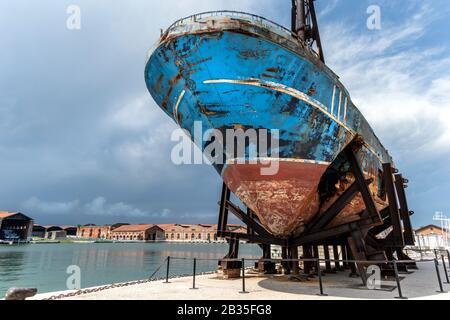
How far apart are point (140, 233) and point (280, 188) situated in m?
104

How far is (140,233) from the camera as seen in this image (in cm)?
10406

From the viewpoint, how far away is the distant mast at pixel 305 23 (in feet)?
47.5

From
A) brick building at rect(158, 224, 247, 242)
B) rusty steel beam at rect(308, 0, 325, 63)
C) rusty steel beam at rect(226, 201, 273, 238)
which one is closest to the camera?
rusty steel beam at rect(226, 201, 273, 238)

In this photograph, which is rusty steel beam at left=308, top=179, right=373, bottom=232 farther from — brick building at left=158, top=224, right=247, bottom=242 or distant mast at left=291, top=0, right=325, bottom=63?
brick building at left=158, top=224, right=247, bottom=242

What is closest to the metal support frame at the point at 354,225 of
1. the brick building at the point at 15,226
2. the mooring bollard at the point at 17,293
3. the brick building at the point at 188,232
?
the mooring bollard at the point at 17,293

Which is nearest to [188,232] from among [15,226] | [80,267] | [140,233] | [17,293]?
[140,233]

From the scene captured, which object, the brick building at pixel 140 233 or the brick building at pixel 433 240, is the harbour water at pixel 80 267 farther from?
the brick building at pixel 140 233

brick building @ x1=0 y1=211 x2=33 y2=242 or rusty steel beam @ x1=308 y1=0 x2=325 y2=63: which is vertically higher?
rusty steel beam @ x1=308 y1=0 x2=325 y2=63

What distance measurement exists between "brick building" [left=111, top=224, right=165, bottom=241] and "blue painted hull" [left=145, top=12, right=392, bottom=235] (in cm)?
10293

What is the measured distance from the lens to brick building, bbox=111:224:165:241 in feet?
342

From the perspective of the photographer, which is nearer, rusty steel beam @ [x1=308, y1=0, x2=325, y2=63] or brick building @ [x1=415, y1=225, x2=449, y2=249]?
rusty steel beam @ [x1=308, y1=0, x2=325, y2=63]

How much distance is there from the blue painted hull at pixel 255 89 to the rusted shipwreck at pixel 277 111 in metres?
0.02

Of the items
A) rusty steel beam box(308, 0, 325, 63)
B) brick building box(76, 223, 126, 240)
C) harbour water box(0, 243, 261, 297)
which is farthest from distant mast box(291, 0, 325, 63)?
brick building box(76, 223, 126, 240)
